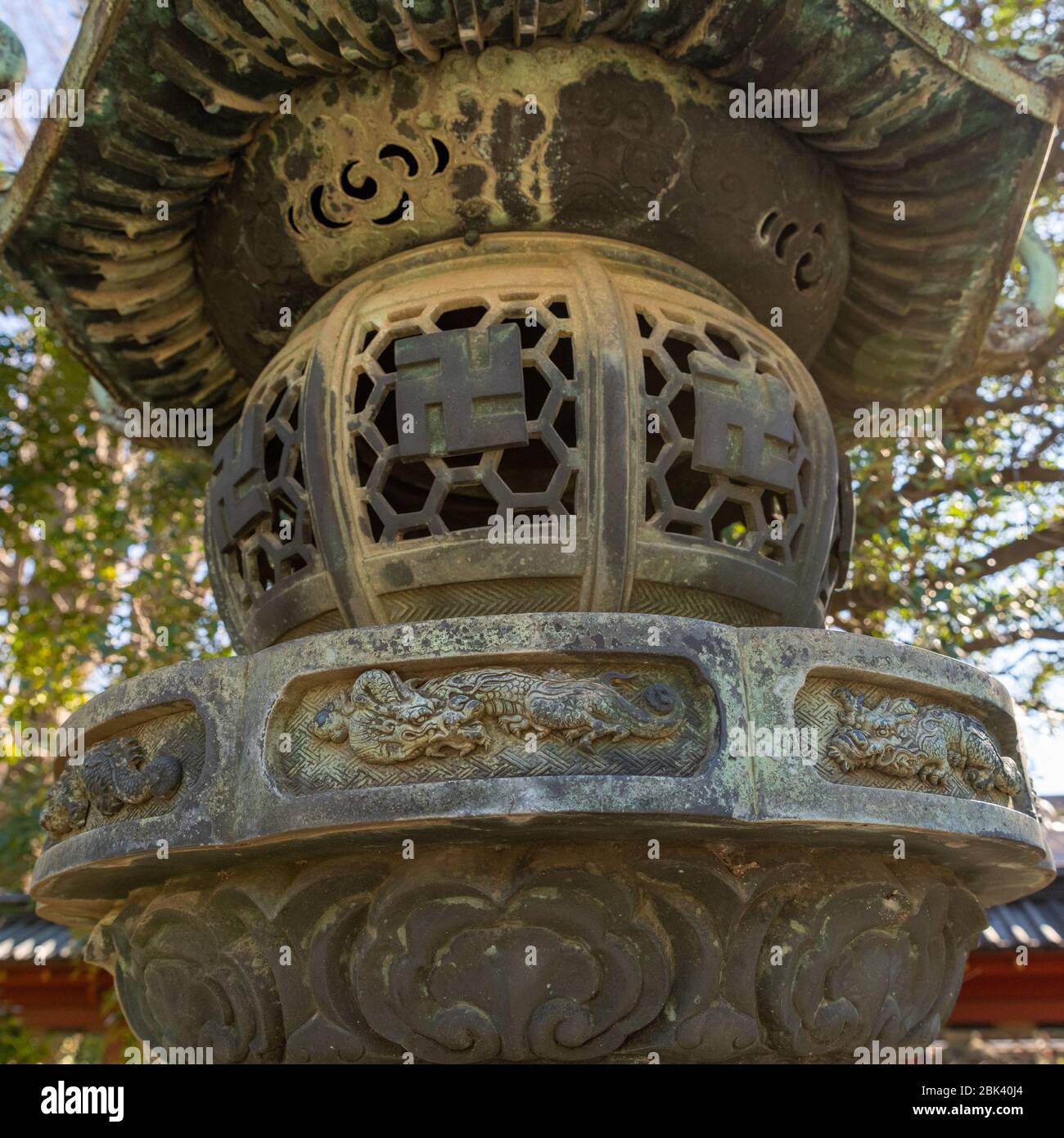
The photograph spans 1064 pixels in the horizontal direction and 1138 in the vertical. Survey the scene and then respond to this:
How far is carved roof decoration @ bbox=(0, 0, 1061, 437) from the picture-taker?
9.64 ft

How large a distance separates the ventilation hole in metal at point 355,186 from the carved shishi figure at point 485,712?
4.53 feet

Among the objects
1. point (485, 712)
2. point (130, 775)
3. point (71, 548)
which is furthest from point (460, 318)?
point (71, 548)

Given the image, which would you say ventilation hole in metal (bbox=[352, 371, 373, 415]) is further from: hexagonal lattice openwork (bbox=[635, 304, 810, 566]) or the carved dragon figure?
the carved dragon figure

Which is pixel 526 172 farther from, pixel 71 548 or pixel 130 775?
pixel 71 548

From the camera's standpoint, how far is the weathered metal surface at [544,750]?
244cm

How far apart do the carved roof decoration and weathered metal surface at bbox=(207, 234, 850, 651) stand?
20.0 inches

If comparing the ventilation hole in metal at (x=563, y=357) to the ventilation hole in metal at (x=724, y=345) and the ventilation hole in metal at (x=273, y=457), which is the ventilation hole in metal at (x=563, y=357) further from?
the ventilation hole in metal at (x=273, y=457)

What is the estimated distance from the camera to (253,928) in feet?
9.12

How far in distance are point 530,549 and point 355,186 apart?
111 cm

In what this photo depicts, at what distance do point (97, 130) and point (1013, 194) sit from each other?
2410 mm

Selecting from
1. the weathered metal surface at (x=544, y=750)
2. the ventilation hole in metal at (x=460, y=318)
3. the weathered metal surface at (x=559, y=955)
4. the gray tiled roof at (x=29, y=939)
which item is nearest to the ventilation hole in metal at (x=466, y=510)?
the ventilation hole in metal at (x=460, y=318)

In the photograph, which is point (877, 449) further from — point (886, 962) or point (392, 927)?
point (392, 927)

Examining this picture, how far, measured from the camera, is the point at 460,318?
3.50 m

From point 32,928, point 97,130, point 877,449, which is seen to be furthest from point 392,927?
Result: point 32,928
